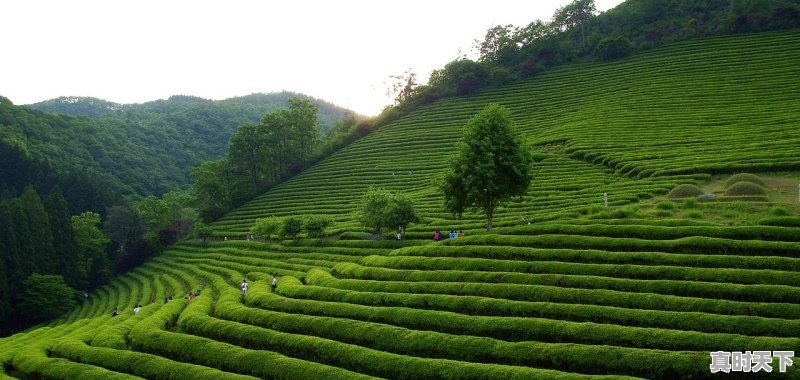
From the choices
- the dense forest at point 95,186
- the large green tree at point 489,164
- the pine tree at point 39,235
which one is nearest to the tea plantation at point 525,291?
the large green tree at point 489,164

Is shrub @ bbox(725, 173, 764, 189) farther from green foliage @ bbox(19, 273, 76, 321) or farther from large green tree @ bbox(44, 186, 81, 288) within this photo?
large green tree @ bbox(44, 186, 81, 288)

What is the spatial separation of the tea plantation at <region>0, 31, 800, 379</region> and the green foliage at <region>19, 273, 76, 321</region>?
4.84ft

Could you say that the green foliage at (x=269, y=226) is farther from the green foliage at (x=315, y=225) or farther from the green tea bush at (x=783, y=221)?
the green tea bush at (x=783, y=221)

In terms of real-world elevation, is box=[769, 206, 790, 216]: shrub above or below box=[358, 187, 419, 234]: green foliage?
below

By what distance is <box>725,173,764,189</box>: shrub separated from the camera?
113 ft

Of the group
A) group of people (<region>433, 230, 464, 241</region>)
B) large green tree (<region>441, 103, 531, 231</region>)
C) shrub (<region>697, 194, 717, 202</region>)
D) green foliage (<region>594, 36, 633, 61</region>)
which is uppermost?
green foliage (<region>594, 36, 633, 61</region>)

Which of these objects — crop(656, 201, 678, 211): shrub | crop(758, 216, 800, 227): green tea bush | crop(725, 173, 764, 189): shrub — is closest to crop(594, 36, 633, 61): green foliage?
crop(725, 173, 764, 189): shrub

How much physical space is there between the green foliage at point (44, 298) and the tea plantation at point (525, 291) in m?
1.48

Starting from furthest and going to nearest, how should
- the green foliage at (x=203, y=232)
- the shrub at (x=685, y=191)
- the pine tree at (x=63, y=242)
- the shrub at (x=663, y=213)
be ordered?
the green foliage at (x=203, y=232) < the pine tree at (x=63, y=242) < the shrub at (x=685, y=191) < the shrub at (x=663, y=213)

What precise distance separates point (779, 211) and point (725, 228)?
4.37m

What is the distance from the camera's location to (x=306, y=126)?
87125 mm

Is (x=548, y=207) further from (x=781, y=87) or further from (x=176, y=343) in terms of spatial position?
(x=781, y=87)

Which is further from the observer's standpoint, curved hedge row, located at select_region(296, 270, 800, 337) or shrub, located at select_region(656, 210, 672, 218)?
shrub, located at select_region(656, 210, 672, 218)

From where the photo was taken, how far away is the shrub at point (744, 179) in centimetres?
3453
